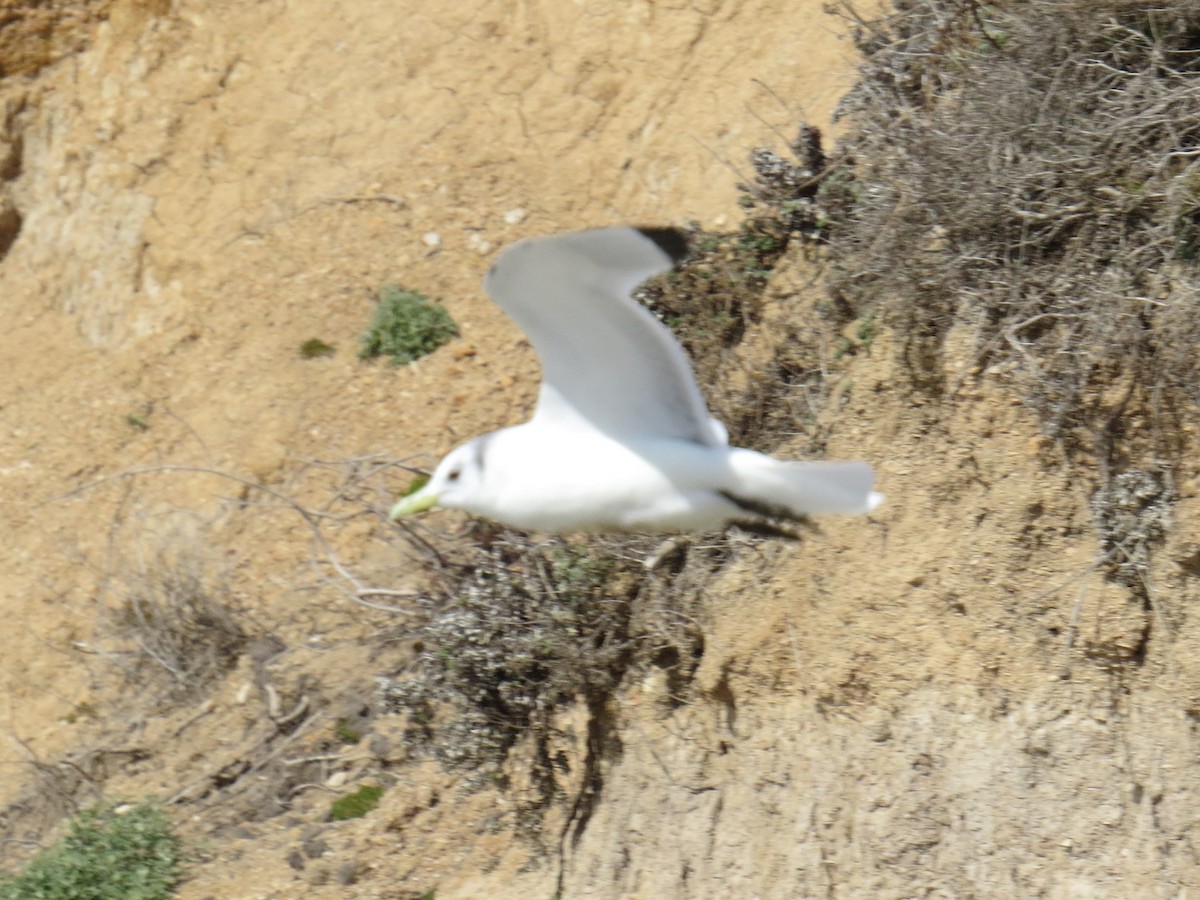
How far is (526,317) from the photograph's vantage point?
3375mm

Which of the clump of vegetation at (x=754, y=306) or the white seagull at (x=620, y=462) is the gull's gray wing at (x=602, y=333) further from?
the clump of vegetation at (x=754, y=306)

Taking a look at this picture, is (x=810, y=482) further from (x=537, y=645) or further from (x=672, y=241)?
(x=537, y=645)

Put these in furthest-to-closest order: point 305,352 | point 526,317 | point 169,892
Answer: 1. point 305,352
2. point 169,892
3. point 526,317

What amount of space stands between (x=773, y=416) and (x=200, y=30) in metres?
3.90

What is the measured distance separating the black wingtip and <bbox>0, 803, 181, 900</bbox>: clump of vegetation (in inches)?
135

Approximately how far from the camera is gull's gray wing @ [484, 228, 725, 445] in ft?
10.4

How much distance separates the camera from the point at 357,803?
5.45 meters

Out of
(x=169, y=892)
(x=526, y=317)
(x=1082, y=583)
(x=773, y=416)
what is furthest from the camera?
(x=169, y=892)

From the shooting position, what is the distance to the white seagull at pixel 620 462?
3.46 m

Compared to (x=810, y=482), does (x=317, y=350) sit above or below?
below

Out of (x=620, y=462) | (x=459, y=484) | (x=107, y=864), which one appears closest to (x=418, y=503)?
(x=459, y=484)

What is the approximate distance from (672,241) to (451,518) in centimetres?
268

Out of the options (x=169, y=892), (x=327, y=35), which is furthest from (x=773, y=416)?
(x=327, y=35)

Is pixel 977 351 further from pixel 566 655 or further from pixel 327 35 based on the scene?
pixel 327 35
